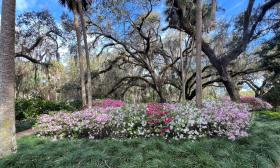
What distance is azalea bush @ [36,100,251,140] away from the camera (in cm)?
519

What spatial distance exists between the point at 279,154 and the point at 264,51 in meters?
10.6

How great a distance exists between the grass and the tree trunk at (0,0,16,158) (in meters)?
0.45

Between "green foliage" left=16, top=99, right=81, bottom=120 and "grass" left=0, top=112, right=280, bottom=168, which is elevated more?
"green foliage" left=16, top=99, right=81, bottom=120

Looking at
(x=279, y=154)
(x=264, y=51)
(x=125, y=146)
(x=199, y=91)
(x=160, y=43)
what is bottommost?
(x=279, y=154)

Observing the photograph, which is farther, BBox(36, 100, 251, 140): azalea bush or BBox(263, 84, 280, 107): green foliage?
BBox(263, 84, 280, 107): green foliage

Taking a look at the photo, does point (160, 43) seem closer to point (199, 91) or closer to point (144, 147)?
point (199, 91)

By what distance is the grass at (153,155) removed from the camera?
3551 millimetres

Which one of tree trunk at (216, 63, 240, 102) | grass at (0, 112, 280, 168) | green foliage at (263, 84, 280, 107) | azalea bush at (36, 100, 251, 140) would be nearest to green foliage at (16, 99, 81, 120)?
azalea bush at (36, 100, 251, 140)

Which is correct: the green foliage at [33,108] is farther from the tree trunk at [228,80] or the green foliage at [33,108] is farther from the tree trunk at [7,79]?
the tree trunk at [228,80]

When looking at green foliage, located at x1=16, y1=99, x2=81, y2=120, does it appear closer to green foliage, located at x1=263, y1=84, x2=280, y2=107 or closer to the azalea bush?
the azalea bush

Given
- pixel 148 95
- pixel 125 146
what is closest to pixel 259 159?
pixel 125 146

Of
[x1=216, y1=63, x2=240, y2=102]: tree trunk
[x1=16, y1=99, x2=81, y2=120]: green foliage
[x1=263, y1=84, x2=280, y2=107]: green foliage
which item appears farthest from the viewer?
[x1=263, y1=84, x2=280, y2=107]: green foliage

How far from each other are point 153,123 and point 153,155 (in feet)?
6.08

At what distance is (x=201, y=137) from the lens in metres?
5.13
